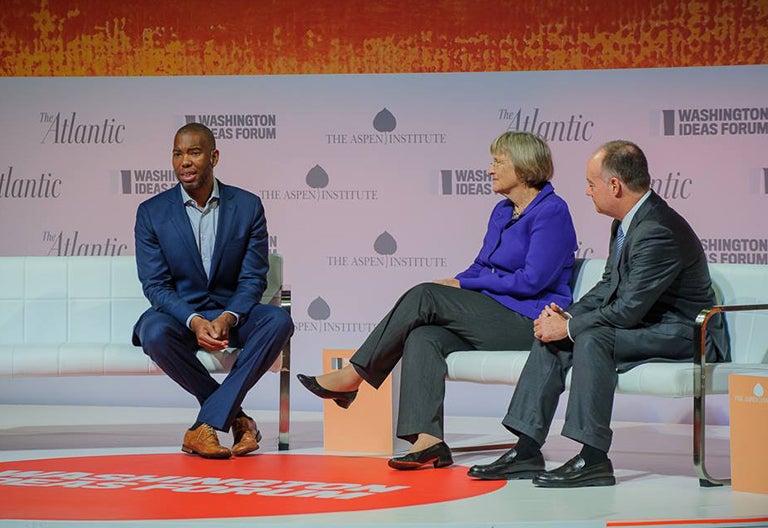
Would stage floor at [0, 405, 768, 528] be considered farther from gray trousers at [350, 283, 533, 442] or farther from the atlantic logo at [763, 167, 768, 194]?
the atlantic logo at [763, 167, 768, 194]

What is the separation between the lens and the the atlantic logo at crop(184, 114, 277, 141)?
22.3 feet

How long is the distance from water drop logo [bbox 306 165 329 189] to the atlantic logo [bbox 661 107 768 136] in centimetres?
182

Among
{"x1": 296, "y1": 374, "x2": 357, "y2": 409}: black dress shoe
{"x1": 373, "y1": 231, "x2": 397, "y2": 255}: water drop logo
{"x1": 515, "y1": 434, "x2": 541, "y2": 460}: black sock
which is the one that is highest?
{"x1": 373, "y1": 231, "x2": 397, "y2": 255}: water drop logo

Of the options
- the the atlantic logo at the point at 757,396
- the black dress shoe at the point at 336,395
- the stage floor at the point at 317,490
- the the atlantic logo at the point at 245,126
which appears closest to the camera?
the stage floor at the point at 317,490

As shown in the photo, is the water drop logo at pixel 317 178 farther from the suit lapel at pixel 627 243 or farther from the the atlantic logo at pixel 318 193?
the suit lapel at pixel 627 243

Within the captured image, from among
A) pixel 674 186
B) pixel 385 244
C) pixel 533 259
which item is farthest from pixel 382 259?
pixel 533 259

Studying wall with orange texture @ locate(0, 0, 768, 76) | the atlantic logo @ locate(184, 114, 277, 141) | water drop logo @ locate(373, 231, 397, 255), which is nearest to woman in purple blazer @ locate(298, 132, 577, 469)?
water drop logo @ locate(373, 231, 397, 255)

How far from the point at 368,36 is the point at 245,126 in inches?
33.4

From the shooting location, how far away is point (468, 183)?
660cm

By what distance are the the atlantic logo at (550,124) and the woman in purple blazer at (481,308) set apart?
1722mm

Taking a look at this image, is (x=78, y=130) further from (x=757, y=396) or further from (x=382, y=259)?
(x=757, y=396)

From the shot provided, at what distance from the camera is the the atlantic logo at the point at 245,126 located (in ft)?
22.3

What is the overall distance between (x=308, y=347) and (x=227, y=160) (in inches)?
44.1

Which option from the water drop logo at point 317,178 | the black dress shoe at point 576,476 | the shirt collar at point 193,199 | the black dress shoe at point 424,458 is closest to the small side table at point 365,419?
the black dress shoe at point 424,458
